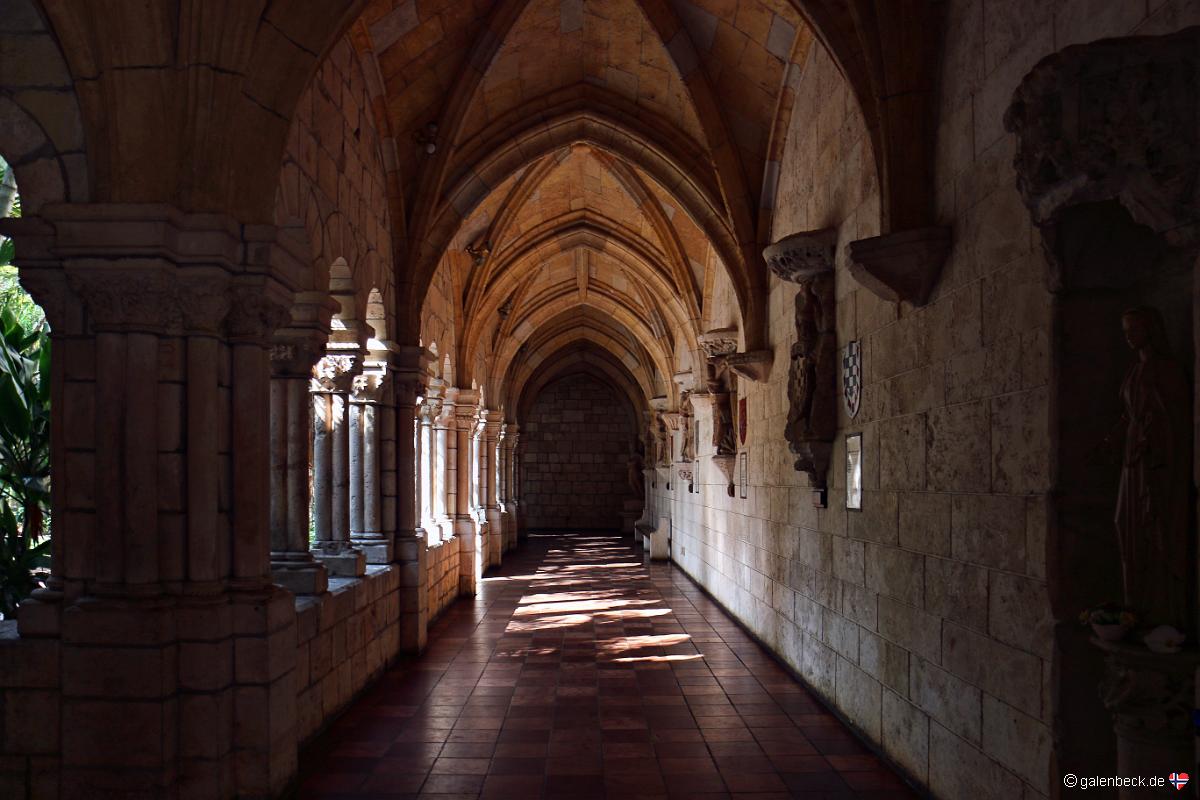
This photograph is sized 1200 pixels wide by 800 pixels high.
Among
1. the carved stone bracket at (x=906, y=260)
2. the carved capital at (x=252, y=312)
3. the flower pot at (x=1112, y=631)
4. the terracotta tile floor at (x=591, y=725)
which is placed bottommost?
the terracotta tile floor at (x=591, y=725)

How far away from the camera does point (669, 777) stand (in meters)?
4.26

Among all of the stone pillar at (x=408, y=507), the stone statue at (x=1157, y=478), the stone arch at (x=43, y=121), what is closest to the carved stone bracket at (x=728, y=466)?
the stone pillar at (x=408, y=507)

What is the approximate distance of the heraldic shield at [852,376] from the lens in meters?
5.15

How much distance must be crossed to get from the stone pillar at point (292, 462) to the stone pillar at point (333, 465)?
87 cm

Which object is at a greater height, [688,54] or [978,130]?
[688,54]

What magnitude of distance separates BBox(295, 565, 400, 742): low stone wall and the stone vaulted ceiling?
228 centimetres

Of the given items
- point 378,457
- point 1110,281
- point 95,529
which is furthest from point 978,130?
point 378,457

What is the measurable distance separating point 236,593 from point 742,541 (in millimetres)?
5625

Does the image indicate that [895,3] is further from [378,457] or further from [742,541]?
[742,541]

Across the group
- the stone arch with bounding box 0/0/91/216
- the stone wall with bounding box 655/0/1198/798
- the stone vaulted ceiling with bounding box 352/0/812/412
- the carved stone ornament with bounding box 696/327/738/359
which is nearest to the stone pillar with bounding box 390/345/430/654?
the stone vaulted ceiling with bounding box 352/0/812/412

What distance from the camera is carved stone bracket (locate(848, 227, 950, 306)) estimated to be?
3.93m

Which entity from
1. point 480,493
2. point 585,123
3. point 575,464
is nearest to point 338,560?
point 585,123

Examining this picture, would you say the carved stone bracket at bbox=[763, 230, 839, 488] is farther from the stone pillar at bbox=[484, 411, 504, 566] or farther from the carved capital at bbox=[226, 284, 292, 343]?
the stone pillar at bbox=[484, 411, 504, 566]

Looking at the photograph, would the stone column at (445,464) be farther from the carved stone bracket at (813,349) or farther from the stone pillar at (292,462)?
the carved stone bracket at (813,349)
